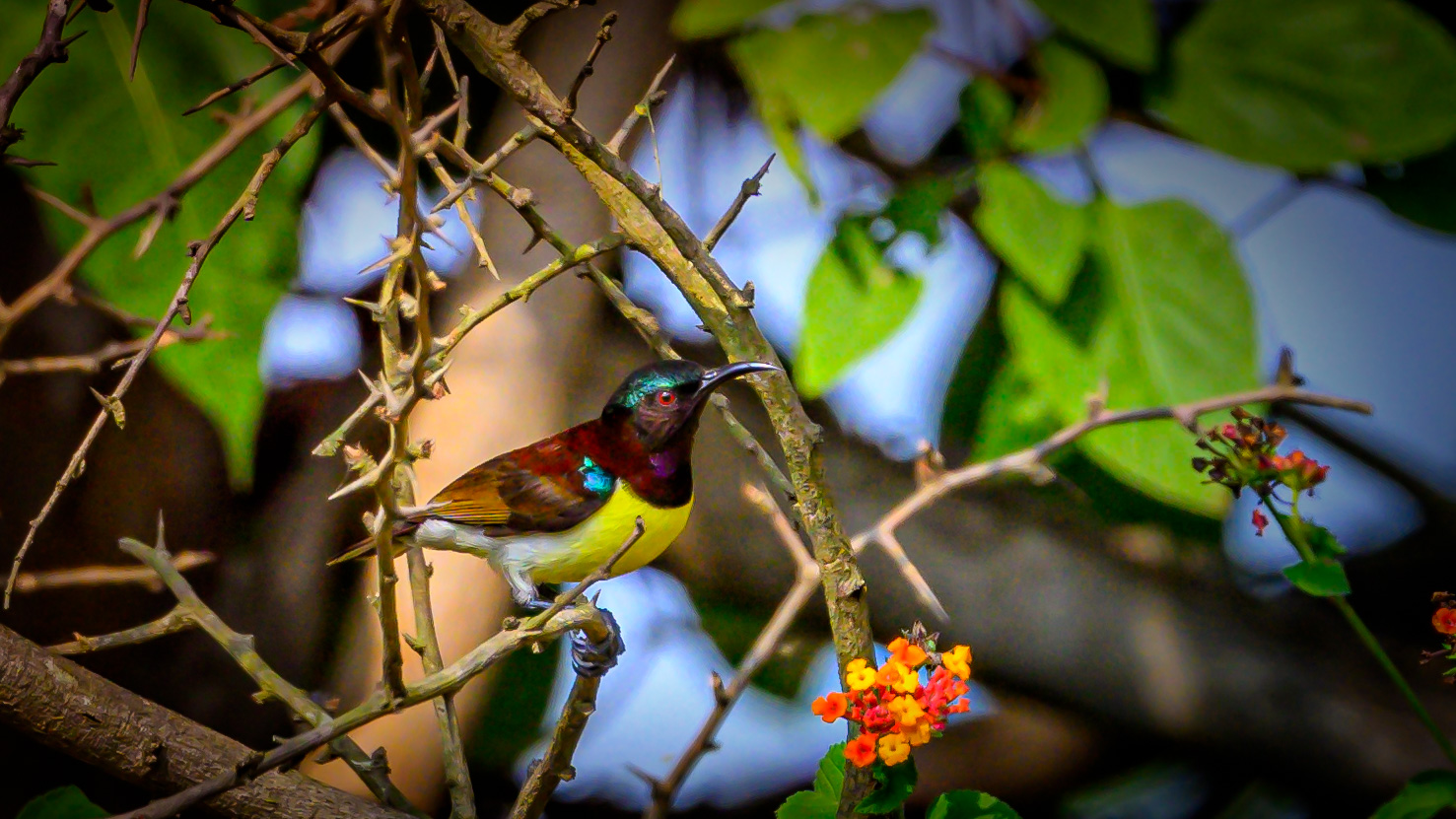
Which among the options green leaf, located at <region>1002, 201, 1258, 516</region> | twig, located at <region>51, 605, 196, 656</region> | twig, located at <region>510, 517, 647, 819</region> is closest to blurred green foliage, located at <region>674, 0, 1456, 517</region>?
green leaf, located at <region>1002, 201, 1258, 516</region>

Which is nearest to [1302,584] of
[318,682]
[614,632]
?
[614,632]

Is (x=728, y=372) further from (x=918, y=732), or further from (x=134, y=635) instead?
(x=134, y=635)

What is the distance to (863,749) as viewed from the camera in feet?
1.61

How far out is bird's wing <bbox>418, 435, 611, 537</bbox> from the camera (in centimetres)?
55

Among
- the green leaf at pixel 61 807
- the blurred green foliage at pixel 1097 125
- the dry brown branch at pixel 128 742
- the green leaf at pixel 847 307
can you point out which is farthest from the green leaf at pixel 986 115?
the green leaf at pixel 61 807

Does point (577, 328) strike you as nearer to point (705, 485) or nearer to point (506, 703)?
point (705, 485)

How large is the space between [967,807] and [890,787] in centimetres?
6

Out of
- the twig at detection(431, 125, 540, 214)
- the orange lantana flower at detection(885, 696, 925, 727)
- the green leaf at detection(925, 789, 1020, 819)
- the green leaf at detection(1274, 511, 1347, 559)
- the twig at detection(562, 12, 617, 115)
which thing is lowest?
the green leaf at detection(925, 789, 1020, 819)

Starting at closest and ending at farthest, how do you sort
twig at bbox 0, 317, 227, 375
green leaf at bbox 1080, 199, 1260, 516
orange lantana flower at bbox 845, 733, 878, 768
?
orange lantana flower at bbox 845, 733, 878, 768
twig at bbox 0, 317, 227, 375
green leaf at bbox 1080, 199, 1260, 516

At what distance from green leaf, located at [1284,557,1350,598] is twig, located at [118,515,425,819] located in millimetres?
445

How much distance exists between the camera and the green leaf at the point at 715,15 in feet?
2.62

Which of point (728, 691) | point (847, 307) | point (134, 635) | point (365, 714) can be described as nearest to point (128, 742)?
point (134, 635)

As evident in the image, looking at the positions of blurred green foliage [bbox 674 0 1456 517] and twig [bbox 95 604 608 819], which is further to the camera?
blurred green foliage [bbox 674 0 1456 517]

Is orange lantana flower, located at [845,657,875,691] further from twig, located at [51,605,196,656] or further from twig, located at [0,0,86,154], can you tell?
twig, located at [0,0,86,154]
